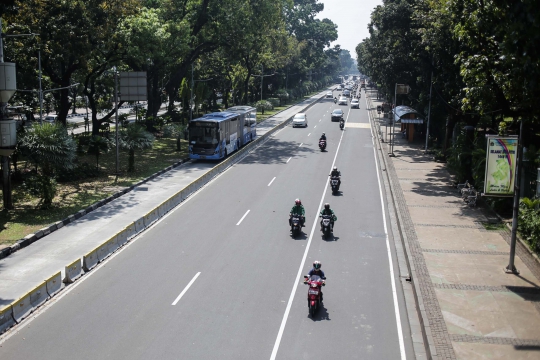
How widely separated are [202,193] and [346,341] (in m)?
16.4

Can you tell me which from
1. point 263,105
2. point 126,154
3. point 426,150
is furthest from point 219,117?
point 263,105

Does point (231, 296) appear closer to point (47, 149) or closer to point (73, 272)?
point (73, 272)

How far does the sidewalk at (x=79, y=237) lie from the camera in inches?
638

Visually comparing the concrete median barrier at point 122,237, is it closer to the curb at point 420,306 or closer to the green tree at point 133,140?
the curb at point 420,306

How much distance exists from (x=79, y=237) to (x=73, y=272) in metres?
4.60

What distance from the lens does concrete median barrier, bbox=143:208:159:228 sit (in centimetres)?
2170

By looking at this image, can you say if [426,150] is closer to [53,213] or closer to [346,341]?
[53,213]

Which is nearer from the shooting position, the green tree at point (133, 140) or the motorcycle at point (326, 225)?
the motorcycle at point (326, 225)

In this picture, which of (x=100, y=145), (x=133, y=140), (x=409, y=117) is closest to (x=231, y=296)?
(x=133, y=140)

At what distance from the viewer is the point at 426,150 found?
42.9m

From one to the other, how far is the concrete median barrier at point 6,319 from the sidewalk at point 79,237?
65mm

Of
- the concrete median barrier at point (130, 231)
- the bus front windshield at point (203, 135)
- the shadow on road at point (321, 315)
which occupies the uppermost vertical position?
the bus front windshield at point (203, 135)

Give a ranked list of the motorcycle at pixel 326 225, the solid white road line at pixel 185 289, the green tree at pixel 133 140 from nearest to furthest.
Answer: the solid white road line at pixel 185 289 → the motorcycle at pixel 326 225 → the green tree at pixel 133 140

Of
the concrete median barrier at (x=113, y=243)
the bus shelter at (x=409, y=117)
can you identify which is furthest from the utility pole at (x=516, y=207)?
the bus shelter at (x=409, y=117)
